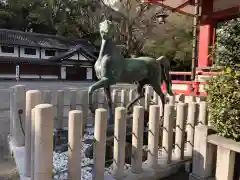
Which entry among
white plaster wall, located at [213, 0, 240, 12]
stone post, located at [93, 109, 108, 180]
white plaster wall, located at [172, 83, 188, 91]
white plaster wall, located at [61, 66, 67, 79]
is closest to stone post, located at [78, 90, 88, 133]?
stone post, located at [93, 109, 108, 180]

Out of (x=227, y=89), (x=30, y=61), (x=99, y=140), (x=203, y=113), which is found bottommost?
(x=99, y=140)

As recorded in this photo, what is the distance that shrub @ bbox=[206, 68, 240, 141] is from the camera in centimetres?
206

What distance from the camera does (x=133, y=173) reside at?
7.64 ft

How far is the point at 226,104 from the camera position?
2.09 meters

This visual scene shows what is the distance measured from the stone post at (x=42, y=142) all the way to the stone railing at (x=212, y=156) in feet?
4.72

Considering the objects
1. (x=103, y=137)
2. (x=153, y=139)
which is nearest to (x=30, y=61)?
(x=153, y=139)

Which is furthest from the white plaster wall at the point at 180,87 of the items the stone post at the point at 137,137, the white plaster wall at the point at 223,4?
the stone post at the point at 137,137

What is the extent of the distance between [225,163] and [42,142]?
1.55 metres

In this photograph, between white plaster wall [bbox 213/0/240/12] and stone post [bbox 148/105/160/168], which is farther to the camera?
white plaster wall [bbox 213/0/240/12]

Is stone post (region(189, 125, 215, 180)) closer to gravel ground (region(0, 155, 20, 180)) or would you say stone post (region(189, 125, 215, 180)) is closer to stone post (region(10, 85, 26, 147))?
gravel ground (region(0, 155, 20, 180))

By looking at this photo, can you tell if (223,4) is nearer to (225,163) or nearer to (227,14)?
(227,14)

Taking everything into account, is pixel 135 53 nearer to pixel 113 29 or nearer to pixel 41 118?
pixel 113 29

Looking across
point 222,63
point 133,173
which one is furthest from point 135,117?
point 222,63

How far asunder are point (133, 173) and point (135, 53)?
864 inches
